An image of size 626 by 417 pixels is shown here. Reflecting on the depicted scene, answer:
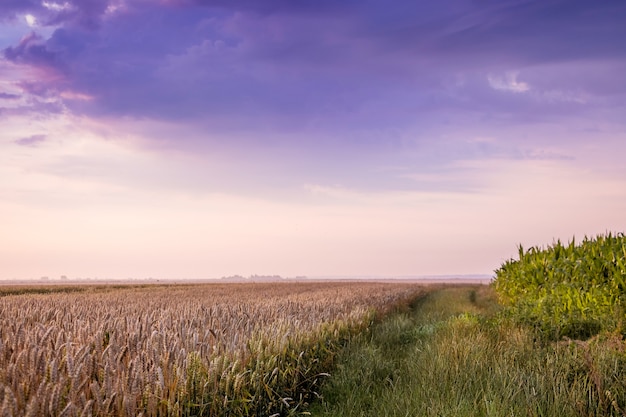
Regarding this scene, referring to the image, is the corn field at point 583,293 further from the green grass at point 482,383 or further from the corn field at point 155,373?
the corn field at point 155,373

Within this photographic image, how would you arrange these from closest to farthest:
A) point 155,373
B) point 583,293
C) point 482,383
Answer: point 155,373, point 482,383, point 583,293

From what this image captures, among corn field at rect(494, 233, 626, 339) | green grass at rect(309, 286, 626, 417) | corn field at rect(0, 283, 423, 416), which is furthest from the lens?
corn field at rect(494, 233, 626, 339)

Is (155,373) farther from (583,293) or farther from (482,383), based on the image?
(583,293)

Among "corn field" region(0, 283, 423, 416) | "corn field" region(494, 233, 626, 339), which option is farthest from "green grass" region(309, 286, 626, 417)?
"corn field" region(494, 233, 626, 339)

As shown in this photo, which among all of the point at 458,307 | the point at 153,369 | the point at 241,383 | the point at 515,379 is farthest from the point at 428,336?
the point at 458,307

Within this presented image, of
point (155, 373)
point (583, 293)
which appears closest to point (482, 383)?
point (155, 373)

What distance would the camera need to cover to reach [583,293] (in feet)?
41.3

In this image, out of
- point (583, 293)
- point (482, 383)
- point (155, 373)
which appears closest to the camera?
point (155, 373)

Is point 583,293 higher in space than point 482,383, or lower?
higher

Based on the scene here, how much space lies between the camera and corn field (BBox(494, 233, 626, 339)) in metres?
11.3

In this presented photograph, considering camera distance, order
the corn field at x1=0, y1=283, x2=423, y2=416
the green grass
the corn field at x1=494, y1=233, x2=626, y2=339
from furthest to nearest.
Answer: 1. the corn field at x1=494, y1=233, x2=626, y2=339
2. the green grass
3. the corn field at x1=0, y1=283, x2=423, y2=416

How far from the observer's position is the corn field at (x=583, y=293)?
11.3 m

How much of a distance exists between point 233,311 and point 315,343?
8.26 ft

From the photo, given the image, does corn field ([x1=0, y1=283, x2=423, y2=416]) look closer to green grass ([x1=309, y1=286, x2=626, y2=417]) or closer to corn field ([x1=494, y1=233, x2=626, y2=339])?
green grass ([x1=309, y1=286, x2=626, y2=417])
